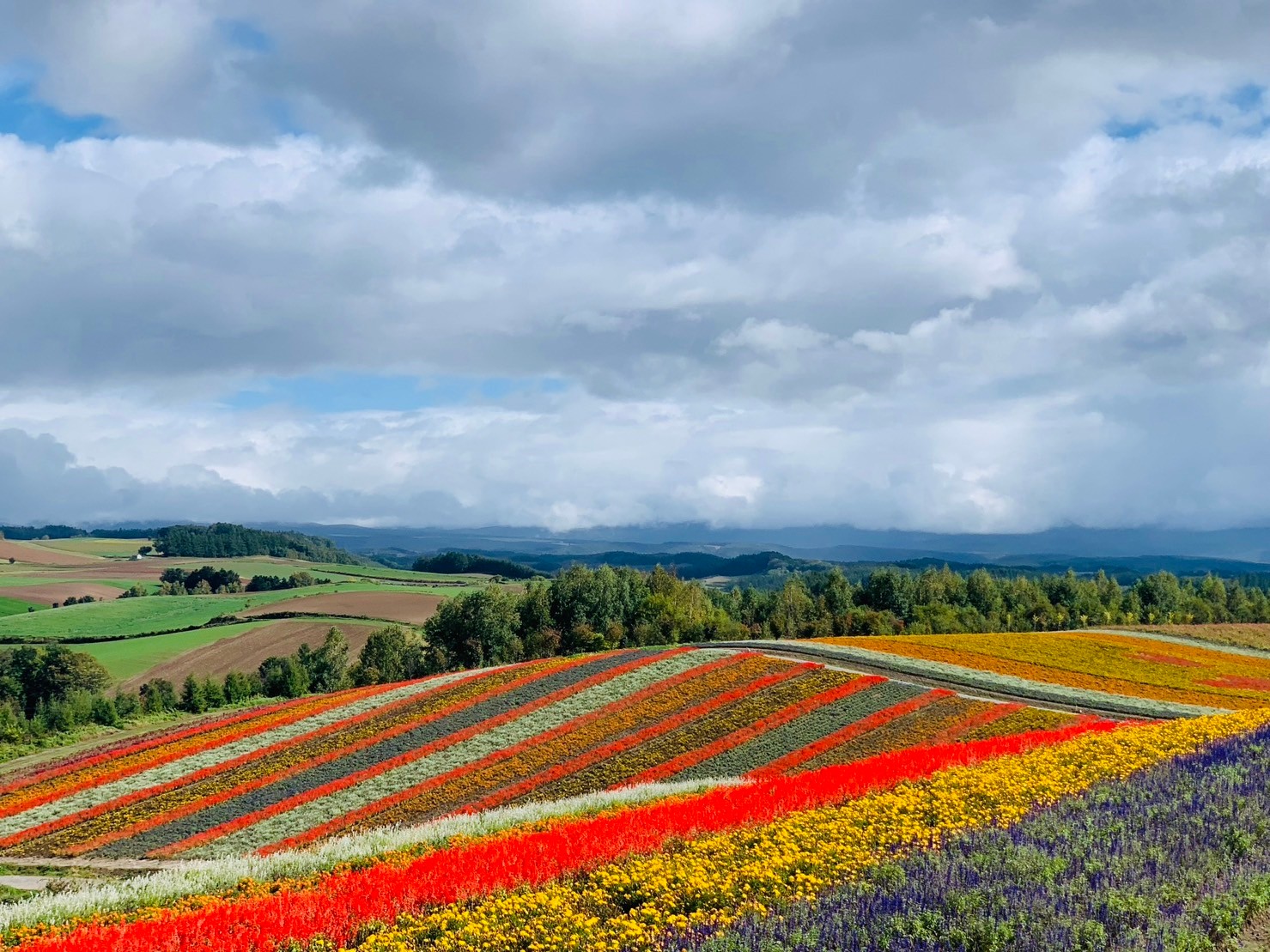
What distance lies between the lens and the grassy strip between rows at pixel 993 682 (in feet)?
117

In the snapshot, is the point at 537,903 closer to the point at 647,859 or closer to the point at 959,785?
the point at 647,859

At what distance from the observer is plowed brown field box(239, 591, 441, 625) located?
374 ft

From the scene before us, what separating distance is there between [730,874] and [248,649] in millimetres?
92684

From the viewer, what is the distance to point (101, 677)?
77000mm

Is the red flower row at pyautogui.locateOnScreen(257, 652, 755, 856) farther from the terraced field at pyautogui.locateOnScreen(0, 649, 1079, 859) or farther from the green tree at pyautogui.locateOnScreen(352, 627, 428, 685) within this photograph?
the green tree at pyautogui.locateOnScreen(352, 627, 428, 685)

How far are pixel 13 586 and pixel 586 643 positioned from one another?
118895 mm

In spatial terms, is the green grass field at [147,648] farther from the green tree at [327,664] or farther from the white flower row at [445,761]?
the white flower row at [445,761]

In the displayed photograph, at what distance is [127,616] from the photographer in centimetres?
11275

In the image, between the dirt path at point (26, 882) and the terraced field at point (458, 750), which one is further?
the terraced field at point (458, 750)

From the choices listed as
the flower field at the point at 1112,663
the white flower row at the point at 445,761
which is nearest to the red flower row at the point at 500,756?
the white flower row at the point at 445,761

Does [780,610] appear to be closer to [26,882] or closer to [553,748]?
[553,748]

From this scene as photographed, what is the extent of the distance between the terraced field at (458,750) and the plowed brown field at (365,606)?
239 feet

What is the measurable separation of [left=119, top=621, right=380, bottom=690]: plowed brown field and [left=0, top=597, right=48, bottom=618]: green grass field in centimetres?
4293

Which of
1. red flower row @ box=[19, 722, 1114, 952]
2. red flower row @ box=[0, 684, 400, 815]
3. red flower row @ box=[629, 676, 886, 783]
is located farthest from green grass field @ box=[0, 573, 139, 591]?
red flower row @ box=[19, 722, 1114, 952]
